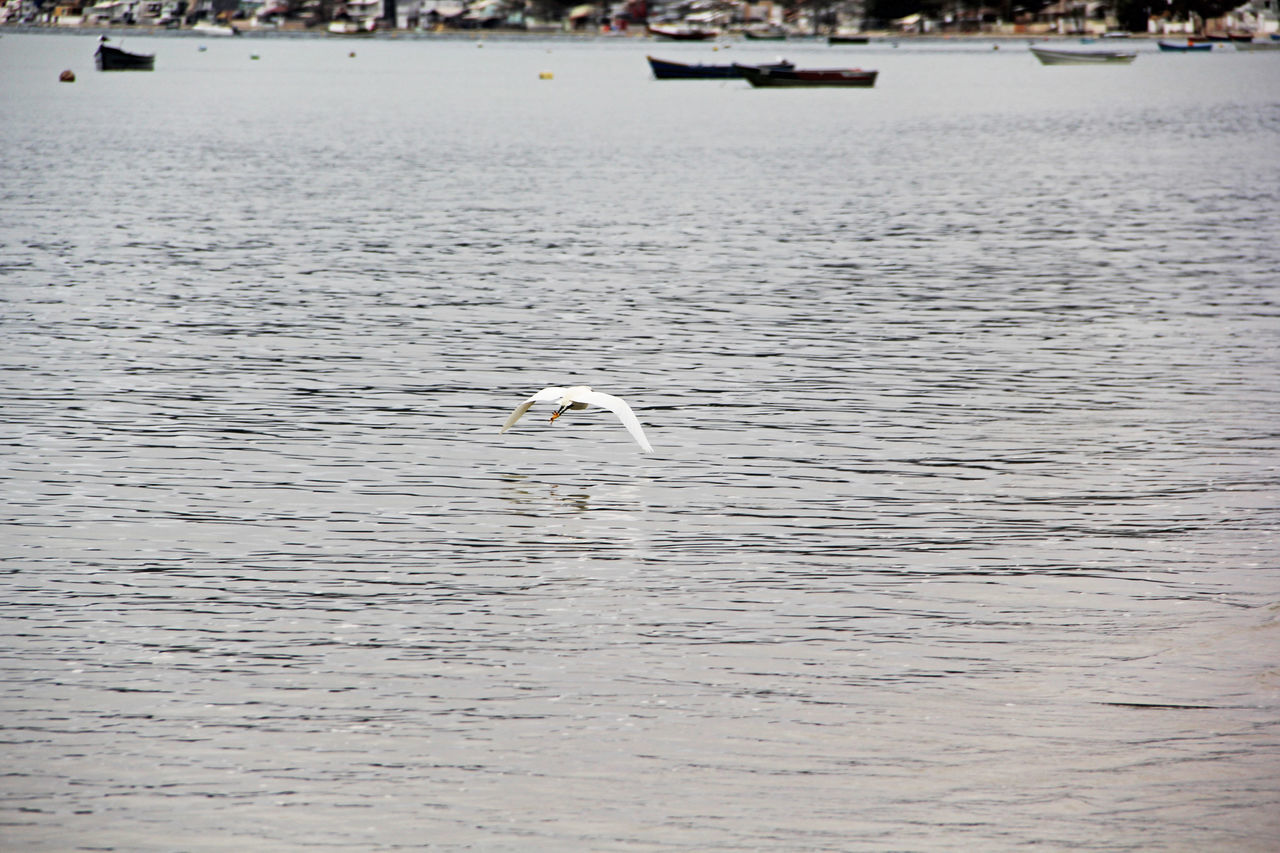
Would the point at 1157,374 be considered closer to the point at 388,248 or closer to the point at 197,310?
the point at 197,310

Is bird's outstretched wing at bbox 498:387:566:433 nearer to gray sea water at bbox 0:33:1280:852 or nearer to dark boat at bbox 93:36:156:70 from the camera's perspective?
gray sea water at bbox 0:33:1280:852

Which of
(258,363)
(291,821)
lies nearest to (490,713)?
(291,821)

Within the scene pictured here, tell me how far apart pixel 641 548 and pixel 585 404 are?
11.7ft

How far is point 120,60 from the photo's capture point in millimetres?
158500

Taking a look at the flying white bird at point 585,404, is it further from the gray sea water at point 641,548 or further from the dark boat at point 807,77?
the dark boat at point 807,77

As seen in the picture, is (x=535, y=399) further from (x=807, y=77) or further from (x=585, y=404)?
(x=807, y=77)

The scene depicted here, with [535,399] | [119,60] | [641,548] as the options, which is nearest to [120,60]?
[119,60]

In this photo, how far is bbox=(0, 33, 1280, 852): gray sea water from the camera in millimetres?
8852

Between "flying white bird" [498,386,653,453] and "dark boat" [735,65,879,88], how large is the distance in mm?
119285

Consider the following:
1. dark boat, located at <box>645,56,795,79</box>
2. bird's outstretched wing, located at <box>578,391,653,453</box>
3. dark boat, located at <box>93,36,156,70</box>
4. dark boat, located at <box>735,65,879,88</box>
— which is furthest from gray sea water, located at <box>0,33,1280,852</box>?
dark boat, located at <box>93,36,156,70</box>

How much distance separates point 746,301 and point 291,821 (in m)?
20.2

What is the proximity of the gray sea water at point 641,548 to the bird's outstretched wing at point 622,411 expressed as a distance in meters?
0.33

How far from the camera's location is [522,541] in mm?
13484

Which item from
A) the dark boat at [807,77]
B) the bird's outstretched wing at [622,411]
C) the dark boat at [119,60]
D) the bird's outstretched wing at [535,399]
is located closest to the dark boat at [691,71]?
the dark boat at [807,77]
